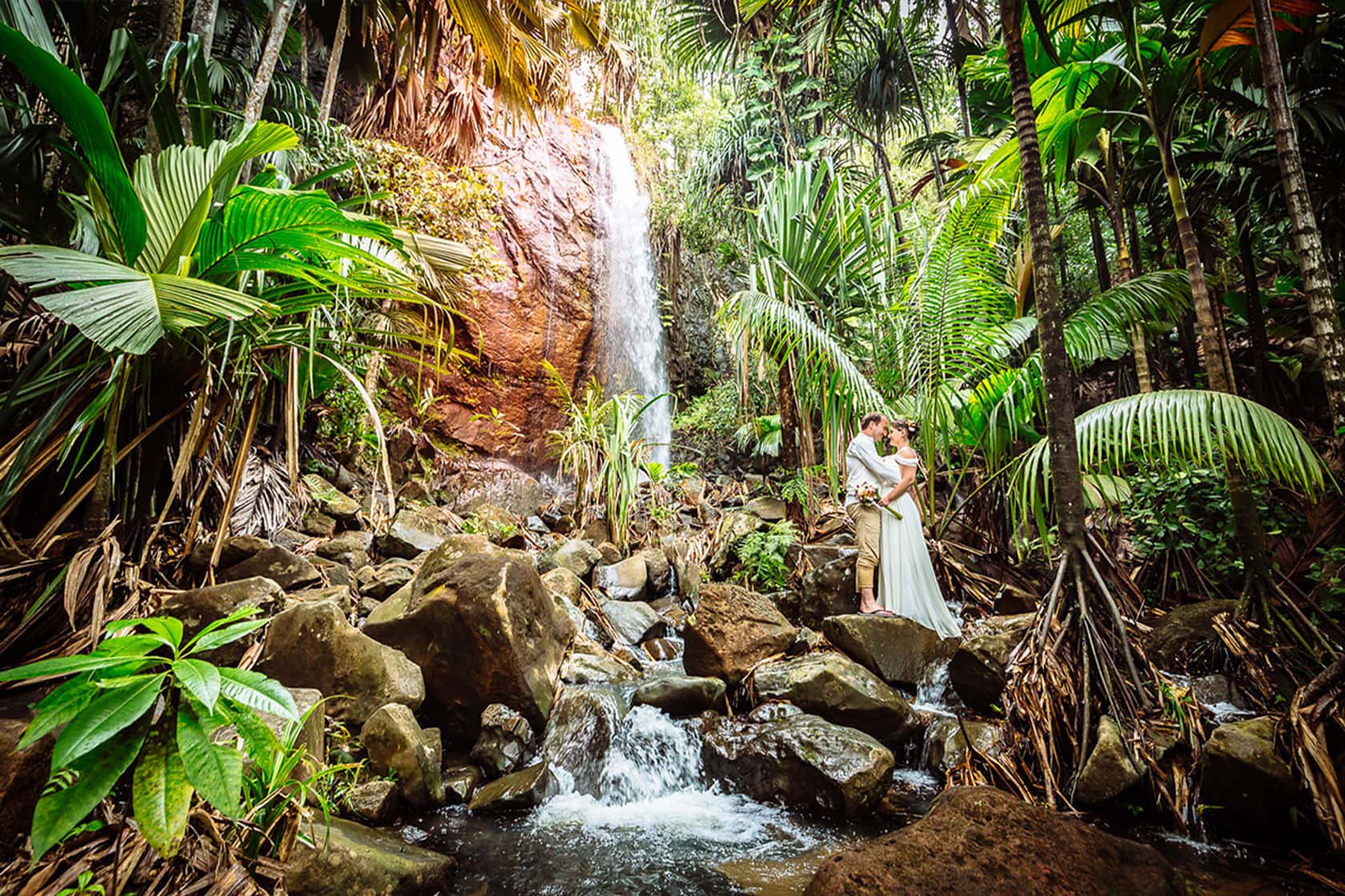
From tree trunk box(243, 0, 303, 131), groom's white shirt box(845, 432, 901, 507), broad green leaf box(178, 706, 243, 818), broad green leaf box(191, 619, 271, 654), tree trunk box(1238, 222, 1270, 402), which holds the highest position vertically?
tree trunk box(243, 0, 303, 131)

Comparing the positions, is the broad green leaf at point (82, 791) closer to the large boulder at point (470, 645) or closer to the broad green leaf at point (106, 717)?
the broad green leaf at point (106, 717)

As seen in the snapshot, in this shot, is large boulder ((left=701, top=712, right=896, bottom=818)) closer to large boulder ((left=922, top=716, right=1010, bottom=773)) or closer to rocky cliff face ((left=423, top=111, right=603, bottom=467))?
large boulder ((left=922, top=716, right=1010, bottom=773))

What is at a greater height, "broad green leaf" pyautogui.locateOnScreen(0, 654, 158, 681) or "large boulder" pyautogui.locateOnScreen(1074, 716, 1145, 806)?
"broad green leaf" pyautogui.locateOnScreen(0, 654, 158, 681)

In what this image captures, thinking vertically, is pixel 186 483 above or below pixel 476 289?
below

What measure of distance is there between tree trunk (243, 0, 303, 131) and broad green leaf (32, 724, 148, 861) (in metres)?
3.03

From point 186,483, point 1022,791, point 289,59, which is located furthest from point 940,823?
point 289,59

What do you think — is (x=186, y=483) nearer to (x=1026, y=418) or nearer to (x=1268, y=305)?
(x=1026, y=418)

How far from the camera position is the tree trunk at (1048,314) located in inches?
117

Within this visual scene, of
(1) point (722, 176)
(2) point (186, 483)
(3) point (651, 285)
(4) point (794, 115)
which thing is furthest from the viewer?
(3) point (651, 285)

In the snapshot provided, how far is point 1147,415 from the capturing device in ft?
9.57

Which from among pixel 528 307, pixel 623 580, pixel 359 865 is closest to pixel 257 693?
pixel 359 865

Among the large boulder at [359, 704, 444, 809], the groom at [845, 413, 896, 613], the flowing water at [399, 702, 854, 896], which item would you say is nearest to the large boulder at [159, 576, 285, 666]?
the large boulder at [359, 704, 444, 809]

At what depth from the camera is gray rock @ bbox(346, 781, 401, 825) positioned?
245 centimetres

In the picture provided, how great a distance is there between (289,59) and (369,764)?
5.80 m
